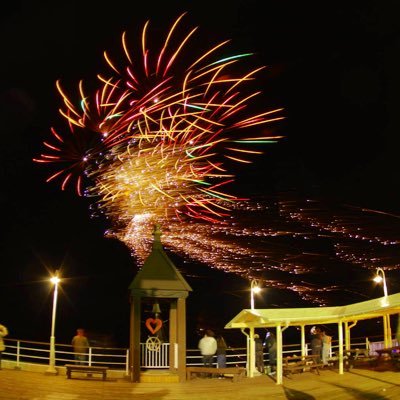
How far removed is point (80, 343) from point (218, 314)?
63522 mm

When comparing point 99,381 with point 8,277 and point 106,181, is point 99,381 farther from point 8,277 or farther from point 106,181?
point 8,277

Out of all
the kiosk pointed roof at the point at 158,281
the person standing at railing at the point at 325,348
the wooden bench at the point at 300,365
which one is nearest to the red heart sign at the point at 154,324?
the kiosk pointed roof at the point at 158,281

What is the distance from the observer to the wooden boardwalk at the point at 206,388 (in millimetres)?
13383

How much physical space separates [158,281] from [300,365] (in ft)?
18.1

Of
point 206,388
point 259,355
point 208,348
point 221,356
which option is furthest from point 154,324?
point 259,355

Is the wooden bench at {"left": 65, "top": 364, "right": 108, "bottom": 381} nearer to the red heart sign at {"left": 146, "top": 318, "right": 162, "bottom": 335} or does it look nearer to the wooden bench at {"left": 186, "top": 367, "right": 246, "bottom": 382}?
the red heart sign at {"left": 146, "top": 318, "right": 162, "bottom": 335}

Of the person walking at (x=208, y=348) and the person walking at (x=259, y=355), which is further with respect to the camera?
the person walking at (x=259, y=355)

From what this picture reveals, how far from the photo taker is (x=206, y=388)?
599 inches

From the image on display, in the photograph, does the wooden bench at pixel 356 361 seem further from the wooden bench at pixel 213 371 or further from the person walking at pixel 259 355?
the wooden bench at pixel 213 371

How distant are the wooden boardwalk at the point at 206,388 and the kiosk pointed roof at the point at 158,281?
2.66 m

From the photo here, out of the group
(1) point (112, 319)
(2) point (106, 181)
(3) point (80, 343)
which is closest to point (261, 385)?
(3) point (80, 343)

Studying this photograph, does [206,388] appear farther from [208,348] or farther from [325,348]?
[325,348]

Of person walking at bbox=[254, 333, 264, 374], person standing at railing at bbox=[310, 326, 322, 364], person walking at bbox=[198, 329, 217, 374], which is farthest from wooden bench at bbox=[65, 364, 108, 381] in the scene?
person standing at railing at bbox=[310, 326, 322, 364]

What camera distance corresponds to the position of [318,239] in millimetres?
72125
